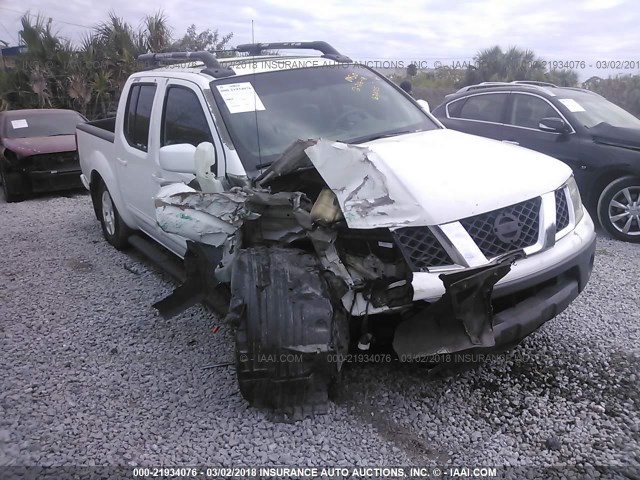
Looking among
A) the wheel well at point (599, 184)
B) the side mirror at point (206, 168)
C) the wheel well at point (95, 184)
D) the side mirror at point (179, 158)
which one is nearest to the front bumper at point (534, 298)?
the side mirror at point (206, 168)

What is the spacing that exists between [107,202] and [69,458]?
389cm

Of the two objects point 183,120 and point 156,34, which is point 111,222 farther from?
point 156,34

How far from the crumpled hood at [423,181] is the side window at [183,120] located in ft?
4.02

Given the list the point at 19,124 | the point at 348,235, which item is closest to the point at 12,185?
the point at 19,124

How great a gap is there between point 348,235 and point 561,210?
1.32 meters

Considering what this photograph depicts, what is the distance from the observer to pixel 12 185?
30.2ft

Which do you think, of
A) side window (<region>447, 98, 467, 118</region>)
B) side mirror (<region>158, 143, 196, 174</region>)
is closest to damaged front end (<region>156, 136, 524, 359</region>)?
side mirror (<region>158, 143, 196, 174</region>)

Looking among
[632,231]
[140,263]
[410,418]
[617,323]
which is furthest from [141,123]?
[632,231]

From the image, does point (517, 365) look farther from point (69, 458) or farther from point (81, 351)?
point (81, 351)

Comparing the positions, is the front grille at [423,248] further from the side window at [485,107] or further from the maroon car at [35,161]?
the maroon car at [35,161]

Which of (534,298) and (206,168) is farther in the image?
(206,168)

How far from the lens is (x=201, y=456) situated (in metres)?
2.69

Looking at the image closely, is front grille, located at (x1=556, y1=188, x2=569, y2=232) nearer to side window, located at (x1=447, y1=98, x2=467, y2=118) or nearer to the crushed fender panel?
the crushed fender panel

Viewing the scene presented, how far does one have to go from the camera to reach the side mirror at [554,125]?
6.46 metres
